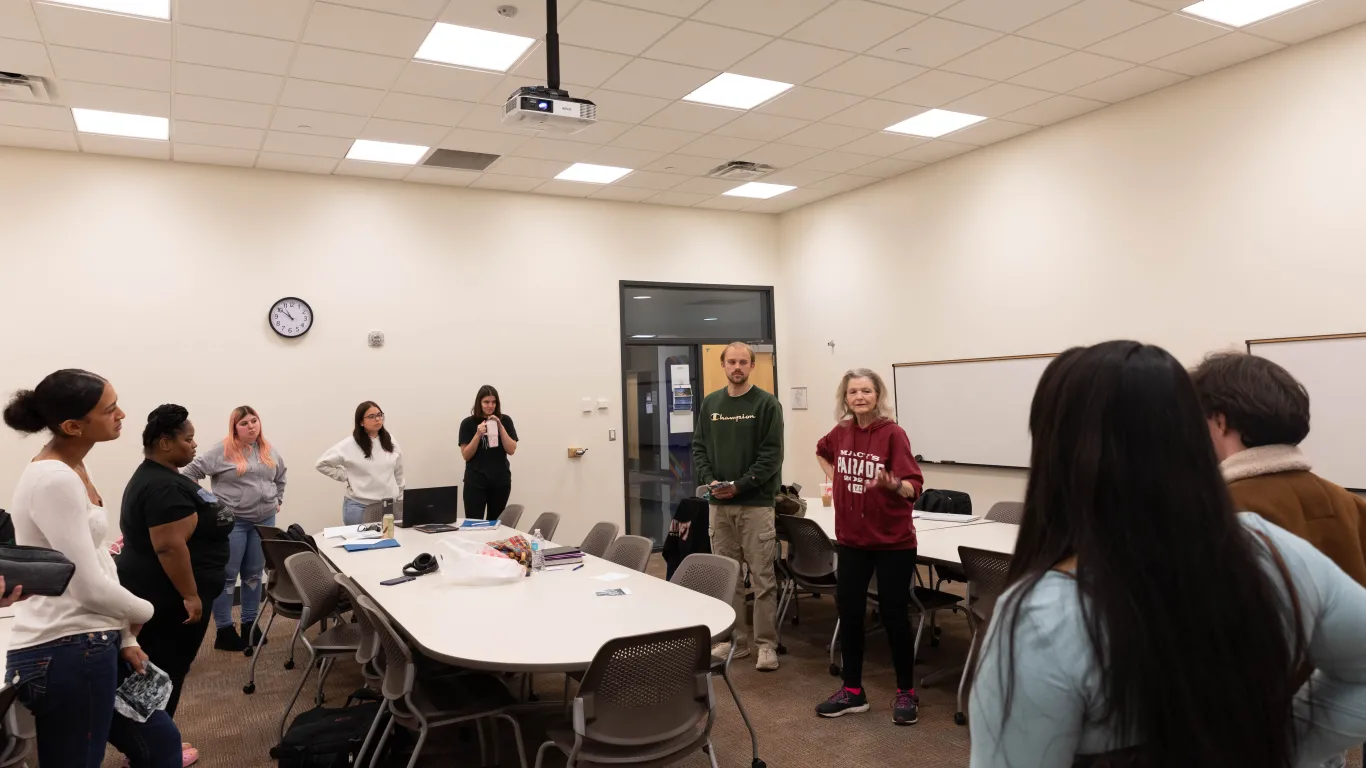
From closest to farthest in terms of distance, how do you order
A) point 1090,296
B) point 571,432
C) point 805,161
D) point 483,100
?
point 483,100 → point 1090,296 → point 805,161 → point 571,432

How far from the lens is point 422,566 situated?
3.97 m

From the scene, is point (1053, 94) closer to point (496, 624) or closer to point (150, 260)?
point (496, 624)

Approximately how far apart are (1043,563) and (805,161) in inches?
260

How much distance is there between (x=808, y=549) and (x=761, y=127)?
3134 millimetres

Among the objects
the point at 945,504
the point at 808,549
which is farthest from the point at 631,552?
the point at 945,504

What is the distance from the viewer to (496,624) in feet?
9.81

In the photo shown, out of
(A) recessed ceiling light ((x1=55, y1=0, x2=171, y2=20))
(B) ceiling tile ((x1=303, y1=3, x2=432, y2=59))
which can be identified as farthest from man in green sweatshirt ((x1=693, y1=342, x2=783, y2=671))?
(A) recessed ceiling light ((x1=55, y1=0, x2=171, y2=20))

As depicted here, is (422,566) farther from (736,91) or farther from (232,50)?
(736,91)

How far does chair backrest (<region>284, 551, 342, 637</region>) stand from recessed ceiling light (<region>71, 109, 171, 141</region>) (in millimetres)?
3591

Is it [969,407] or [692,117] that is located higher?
[692,117]

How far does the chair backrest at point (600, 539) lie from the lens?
16.2ft

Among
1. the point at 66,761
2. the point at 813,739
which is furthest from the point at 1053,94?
the point at 66,761

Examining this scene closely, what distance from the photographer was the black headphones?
3.95 metres

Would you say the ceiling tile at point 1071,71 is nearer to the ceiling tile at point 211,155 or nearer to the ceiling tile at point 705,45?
the ceiling tile at point 705,45
